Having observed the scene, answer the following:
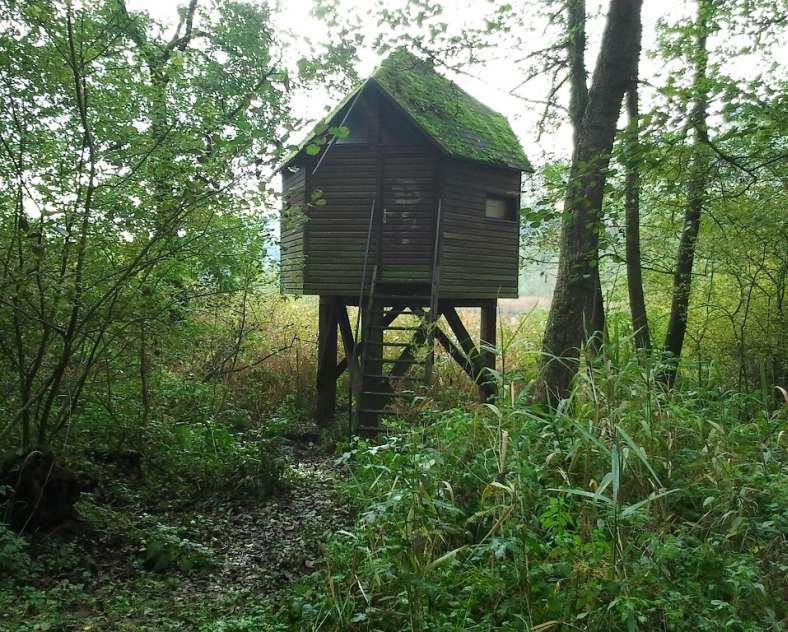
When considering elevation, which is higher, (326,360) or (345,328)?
(345,328)

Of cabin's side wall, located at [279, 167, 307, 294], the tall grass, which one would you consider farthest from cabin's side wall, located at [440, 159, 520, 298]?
the tall grass

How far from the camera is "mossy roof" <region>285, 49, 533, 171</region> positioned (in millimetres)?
8719

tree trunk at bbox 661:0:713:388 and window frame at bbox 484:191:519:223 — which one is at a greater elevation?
window frame at bbox 484:191:519:223

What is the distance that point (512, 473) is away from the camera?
10.3 ft

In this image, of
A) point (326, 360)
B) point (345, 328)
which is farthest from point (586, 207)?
point (326, 360)

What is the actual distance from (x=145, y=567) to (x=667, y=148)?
4900 millimetres

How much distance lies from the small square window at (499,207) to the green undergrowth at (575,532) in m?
6.37

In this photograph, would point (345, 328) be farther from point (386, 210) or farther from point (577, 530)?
point (577, 530)

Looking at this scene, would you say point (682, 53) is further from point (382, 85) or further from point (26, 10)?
point (26, 10)

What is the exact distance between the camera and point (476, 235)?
9516 millimetres

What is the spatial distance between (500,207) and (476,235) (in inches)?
42.4

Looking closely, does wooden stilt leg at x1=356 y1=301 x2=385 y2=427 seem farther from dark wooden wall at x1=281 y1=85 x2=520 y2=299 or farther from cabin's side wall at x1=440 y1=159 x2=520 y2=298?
cabin's side wall at x1=440 y1=159 x2=520 y2=298

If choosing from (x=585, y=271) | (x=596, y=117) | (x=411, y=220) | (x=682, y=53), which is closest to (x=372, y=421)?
(x=411, y=220)

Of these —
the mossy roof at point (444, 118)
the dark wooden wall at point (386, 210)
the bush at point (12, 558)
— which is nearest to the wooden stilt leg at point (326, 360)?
the dark wooden wall at point (386, 210)
